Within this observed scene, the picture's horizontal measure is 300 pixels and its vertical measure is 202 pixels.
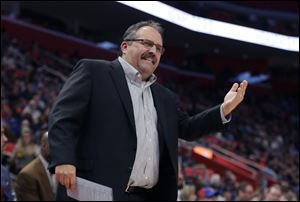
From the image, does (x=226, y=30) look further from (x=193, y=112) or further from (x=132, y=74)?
(x=132, y=74)

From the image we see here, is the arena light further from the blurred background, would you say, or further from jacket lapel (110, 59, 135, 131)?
jacket lapel (110, 59, 135, 131)

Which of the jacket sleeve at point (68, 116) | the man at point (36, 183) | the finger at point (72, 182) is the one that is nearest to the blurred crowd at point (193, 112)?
the man at point (36, 183)

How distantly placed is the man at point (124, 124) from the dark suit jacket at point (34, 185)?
5.10 ft

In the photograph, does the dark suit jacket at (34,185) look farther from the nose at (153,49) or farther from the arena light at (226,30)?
the arena light at (226,30)

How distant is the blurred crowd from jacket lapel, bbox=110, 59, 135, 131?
254 centimetres

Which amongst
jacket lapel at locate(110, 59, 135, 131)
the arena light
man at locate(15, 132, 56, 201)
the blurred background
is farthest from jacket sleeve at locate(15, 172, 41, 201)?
the arena light

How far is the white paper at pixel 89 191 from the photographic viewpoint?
2.07 m

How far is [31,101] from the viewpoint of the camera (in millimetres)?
9531

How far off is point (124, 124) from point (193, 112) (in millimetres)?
13790

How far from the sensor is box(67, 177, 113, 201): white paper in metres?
2.07

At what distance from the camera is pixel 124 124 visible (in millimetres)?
2242

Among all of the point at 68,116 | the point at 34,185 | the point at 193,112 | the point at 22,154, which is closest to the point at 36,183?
the point at 34,185

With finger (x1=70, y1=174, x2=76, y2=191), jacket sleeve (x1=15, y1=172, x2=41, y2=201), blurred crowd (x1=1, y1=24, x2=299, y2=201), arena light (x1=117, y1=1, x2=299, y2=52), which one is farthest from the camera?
arena light (x1=117, y1=1, x2=299, y2=52)

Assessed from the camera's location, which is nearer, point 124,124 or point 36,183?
point 124,124
